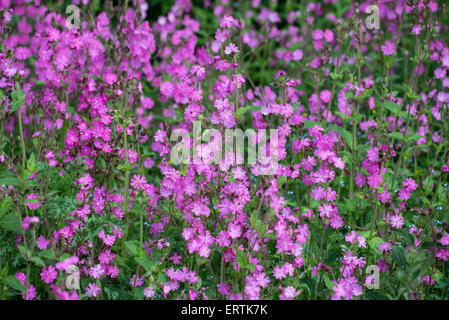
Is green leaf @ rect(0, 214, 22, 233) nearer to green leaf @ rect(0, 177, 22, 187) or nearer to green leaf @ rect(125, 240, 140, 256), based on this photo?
green leaf @ rect(0, 177, 22, 187)

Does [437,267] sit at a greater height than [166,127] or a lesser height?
lesser

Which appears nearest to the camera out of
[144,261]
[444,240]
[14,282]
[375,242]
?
[14,282]

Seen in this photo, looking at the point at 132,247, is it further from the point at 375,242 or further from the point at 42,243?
the point at 375,242

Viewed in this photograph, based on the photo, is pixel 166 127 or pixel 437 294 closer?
pixel 166 127

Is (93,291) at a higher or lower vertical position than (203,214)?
lower

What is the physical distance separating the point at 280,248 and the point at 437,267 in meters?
0.86

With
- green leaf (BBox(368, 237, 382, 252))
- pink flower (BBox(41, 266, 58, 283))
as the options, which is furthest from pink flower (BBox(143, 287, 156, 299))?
green leaf (BBox(368, 237, 382, 252))

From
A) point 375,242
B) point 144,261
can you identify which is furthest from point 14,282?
point 375,242

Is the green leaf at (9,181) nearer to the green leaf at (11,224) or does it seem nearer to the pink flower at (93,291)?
the green leaf at (11,224)

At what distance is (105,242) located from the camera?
2740 millimetres

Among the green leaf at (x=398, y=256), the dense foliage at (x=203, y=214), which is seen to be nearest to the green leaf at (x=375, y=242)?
the dense foliage at (x=203, y=214)
